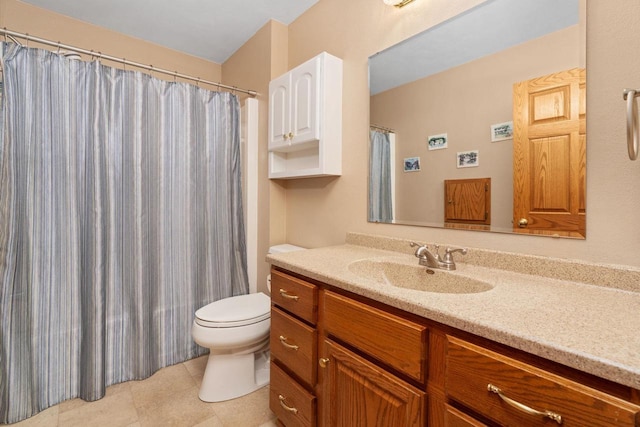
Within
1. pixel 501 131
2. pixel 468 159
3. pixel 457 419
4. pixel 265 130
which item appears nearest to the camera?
pixel 457 419

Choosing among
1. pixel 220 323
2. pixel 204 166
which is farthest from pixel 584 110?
pixel 204 166

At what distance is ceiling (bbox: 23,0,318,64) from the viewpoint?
6.42 feet

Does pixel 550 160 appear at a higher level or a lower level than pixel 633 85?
lower

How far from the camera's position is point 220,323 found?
156cm

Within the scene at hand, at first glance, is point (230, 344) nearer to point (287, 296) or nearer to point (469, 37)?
point (287, 296)

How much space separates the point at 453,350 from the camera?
0.70 metres

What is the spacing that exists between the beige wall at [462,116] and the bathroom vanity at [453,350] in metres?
0.31

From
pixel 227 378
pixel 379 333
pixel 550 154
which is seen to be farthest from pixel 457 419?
pixel 227 378

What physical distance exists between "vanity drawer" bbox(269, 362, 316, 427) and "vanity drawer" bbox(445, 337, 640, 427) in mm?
652

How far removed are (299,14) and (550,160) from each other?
6.10 ft

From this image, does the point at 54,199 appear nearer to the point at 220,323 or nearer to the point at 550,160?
the point at 220,323

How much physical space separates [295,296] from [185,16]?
2.16 metres

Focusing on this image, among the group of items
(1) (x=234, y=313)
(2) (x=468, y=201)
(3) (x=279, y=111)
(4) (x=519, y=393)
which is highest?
(3) (x=279, y=111)

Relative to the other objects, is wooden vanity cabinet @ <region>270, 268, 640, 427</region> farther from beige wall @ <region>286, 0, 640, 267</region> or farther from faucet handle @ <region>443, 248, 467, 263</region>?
beige wall @ <region>286, 0, 640, 267</region>
